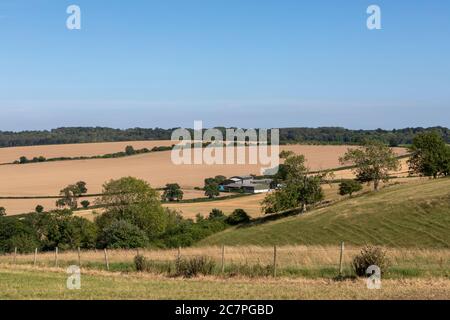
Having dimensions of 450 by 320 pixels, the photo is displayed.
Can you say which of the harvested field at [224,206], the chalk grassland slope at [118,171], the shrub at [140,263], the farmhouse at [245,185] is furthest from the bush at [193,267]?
the chalk grassland slope at [118,171]

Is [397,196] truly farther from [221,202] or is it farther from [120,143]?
[120,143]

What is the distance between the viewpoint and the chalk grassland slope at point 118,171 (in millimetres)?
118475

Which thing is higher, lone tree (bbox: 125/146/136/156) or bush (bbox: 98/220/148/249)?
lone tree (bbox: 125/146/136/156)

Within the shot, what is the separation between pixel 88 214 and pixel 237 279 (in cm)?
6690

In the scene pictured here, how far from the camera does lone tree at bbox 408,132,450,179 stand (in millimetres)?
87625

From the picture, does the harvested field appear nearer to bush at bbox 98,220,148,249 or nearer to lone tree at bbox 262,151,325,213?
lone tree at bbox 262,151,325,213

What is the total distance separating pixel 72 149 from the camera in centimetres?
17062

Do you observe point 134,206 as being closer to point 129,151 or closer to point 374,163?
point 374,163

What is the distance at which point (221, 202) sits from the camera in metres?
97.0

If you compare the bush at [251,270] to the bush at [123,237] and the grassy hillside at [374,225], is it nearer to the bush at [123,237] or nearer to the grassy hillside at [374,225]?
the grassy hillside at [374,225]

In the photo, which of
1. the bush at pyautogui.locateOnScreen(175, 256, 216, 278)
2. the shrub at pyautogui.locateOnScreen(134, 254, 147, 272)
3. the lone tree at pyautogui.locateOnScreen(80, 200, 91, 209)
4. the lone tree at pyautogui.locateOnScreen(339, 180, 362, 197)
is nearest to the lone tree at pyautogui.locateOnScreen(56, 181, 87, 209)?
the lone tree at pyautogui.locateOnScreen(80, 200, 91, 209)

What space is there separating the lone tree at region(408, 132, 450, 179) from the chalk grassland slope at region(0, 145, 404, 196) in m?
25.6

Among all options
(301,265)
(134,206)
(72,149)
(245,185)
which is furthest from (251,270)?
(72,149)
